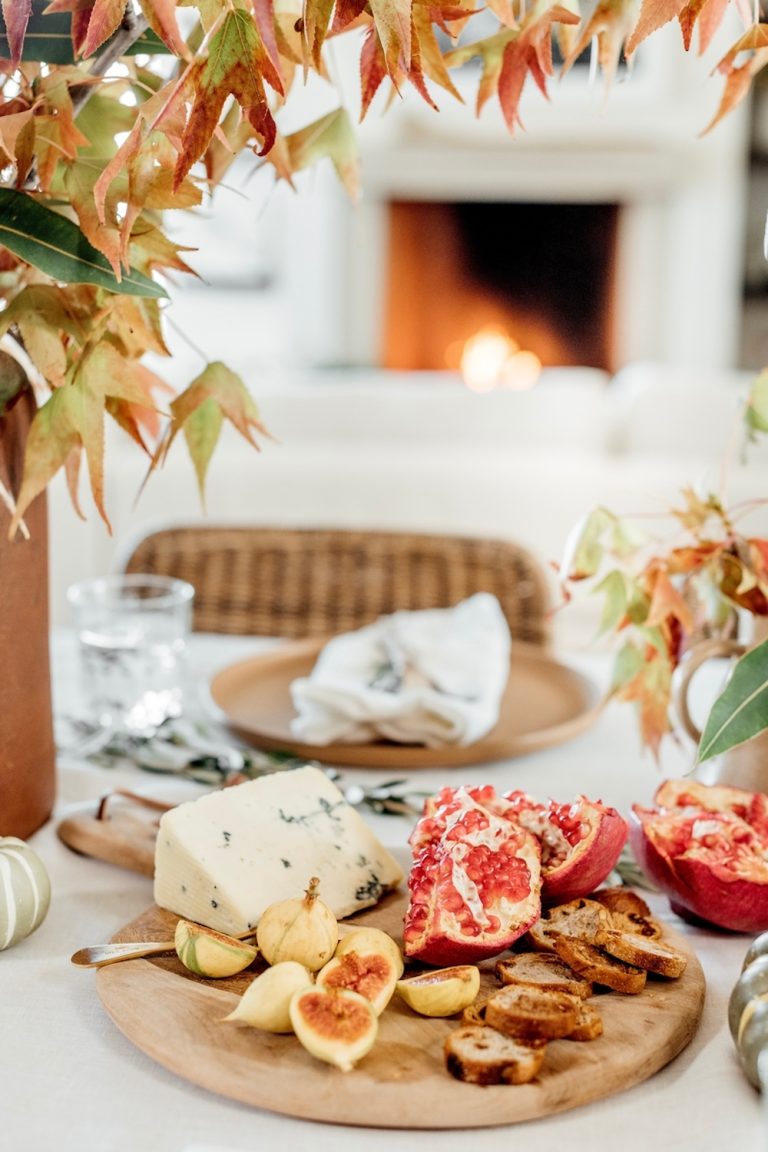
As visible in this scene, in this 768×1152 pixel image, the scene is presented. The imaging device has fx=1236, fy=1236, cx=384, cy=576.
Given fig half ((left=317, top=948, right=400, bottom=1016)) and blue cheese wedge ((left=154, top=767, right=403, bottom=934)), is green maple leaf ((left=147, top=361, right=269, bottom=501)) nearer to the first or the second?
blue cheese wedge ((left=154, top=767, right=403, bottom=934))

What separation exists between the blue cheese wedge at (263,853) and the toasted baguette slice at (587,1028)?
7.8 inches

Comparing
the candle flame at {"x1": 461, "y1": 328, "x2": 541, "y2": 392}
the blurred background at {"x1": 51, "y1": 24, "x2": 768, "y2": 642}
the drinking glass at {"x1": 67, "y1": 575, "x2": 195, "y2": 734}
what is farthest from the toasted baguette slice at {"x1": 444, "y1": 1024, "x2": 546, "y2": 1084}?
the candle flame at {"x1": 461, "y1": 328, "x2": 541, "y2": 392}

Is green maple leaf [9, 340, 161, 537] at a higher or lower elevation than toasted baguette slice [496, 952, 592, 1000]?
higher

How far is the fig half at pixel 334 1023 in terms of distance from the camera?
577mm

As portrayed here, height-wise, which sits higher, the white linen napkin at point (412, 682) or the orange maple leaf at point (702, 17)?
the orange maple leaf at point (702, 17)

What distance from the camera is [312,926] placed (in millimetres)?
662

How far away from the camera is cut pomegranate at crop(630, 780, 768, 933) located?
2.45 ft

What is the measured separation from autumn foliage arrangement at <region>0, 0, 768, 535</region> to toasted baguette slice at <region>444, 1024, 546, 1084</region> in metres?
0.34

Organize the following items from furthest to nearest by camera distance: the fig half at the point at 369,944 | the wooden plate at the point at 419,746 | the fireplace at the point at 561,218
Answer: the fireplace at the point at 561,218 < the wooden plate at the point at 419,746 < the fig half at the point at 369,944

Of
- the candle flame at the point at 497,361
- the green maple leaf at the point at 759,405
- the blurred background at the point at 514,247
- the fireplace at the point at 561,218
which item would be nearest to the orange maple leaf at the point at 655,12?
the green maple leaf at the point at 759,405

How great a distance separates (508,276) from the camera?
638cm

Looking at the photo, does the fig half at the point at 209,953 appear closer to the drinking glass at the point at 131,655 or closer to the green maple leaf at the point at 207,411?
the green maple leaf at the point at 207,411

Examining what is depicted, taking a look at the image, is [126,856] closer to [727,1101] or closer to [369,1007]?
[369,1007]

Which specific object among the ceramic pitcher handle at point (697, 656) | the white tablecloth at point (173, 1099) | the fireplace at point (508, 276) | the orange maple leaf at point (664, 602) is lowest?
the white tablecloth at point (173, 1099)
